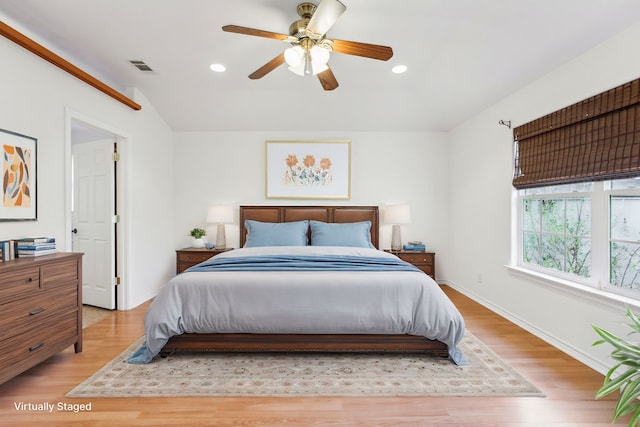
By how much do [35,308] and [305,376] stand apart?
1814 millimetres

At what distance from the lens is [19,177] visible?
7.61 feet

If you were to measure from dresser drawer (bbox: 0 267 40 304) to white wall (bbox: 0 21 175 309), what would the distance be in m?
0.45

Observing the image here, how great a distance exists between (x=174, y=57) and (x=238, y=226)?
2.38m

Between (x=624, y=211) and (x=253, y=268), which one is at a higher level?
(x=624, y=211)

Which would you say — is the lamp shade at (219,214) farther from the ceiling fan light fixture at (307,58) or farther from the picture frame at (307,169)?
the ceiling fan light fixture at (307,58)

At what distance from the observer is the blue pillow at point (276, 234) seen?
392 cm

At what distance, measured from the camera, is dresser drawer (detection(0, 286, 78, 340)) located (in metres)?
1.87

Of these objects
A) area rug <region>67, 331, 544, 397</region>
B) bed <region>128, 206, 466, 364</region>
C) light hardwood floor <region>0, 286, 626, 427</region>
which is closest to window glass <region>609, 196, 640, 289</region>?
light hardwood floor <region>0, 286, 626, 427</region>

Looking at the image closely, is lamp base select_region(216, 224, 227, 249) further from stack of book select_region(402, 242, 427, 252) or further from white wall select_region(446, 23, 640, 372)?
white wall select_region(446, 23, 640, 372)

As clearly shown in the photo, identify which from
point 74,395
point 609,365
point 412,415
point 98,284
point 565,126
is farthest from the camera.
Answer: point 98,284

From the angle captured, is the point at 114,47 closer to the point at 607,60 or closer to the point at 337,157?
the point at 337,157

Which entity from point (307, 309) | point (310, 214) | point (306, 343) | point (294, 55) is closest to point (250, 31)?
point (294, 55)

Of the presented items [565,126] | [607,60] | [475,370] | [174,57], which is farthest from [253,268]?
[607,60]

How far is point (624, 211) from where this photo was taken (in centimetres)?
221
